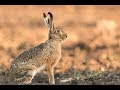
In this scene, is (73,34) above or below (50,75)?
above

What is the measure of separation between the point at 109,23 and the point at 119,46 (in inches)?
73.4

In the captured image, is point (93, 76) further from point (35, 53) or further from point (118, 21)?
point (118, 21)

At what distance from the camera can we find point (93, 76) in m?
10.3

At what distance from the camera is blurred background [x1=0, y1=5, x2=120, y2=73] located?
41.2 ft

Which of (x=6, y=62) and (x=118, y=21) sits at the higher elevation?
(x=118, y=21)

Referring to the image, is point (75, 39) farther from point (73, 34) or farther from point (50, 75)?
point (50, 75)

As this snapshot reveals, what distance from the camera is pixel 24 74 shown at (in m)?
9.86

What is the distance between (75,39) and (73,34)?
1.49 ft

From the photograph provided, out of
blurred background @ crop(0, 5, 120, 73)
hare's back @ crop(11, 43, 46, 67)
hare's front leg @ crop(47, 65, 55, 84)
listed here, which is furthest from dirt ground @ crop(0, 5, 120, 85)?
hare's back @ crop(11, 43, 46, 67)

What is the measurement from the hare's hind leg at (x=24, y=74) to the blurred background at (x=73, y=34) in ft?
3.49

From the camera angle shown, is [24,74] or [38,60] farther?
[38,60]

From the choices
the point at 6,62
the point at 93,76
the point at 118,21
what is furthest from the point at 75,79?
the point at 118,21

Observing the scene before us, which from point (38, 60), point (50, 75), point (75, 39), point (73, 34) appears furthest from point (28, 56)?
point (73, 34)

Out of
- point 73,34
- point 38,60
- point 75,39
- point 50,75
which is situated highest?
point 73,34
